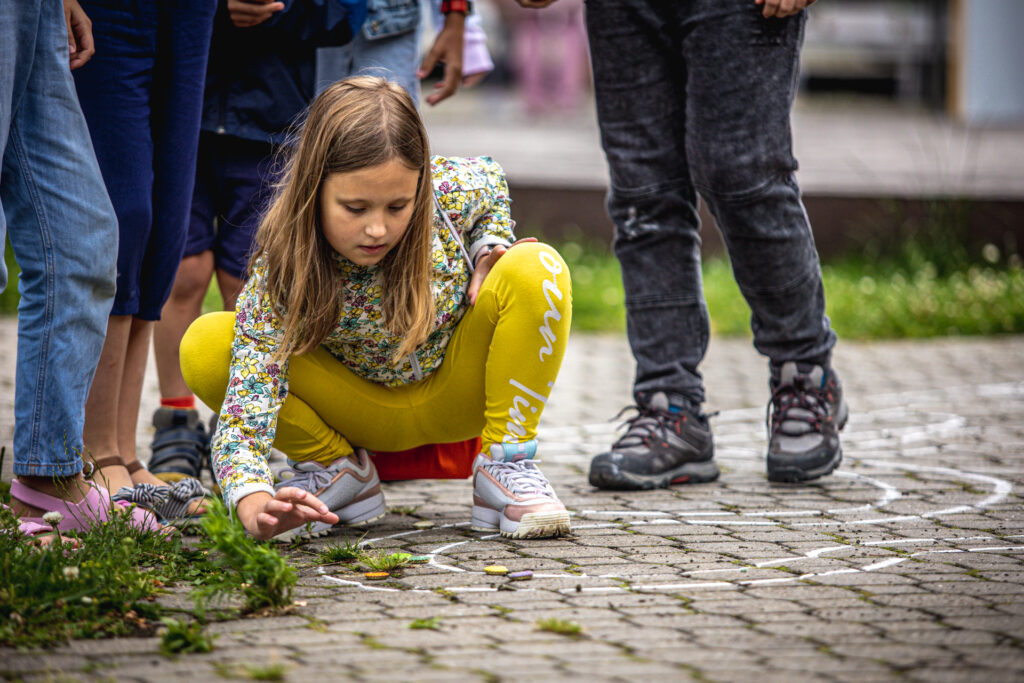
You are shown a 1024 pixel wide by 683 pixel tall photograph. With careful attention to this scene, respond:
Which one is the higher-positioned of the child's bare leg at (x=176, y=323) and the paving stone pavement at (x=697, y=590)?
the child's bare leg at (x=176, y=323)

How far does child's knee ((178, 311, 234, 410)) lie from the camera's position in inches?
111

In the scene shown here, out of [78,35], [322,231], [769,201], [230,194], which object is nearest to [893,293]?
[769,201]

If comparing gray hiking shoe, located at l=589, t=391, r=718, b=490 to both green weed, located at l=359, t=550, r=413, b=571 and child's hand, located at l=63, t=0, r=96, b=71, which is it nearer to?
green weed, located at l=359, t=550, r=413, b=571

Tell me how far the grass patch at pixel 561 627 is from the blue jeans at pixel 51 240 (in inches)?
44.2

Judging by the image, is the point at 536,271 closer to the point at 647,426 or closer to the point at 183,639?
the point at 647,426

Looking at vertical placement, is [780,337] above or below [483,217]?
below

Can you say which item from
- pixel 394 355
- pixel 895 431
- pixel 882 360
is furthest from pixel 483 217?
pixel 882 360

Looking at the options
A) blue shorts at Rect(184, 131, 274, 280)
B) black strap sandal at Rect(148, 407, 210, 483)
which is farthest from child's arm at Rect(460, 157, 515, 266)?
black strap sandal at Rect(148, 407, 210, 483)

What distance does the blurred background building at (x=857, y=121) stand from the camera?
299 inches

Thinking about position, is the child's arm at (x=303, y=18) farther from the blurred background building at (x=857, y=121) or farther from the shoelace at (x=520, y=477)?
the blurred background building at (x=857, y=121)

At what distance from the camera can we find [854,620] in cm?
221

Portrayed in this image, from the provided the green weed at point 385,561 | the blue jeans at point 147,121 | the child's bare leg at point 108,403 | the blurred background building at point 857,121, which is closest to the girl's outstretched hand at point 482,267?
the green weed at point 385,561

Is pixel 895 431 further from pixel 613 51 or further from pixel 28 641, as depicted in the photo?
pixel 28 641

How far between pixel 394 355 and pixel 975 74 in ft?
42.8
